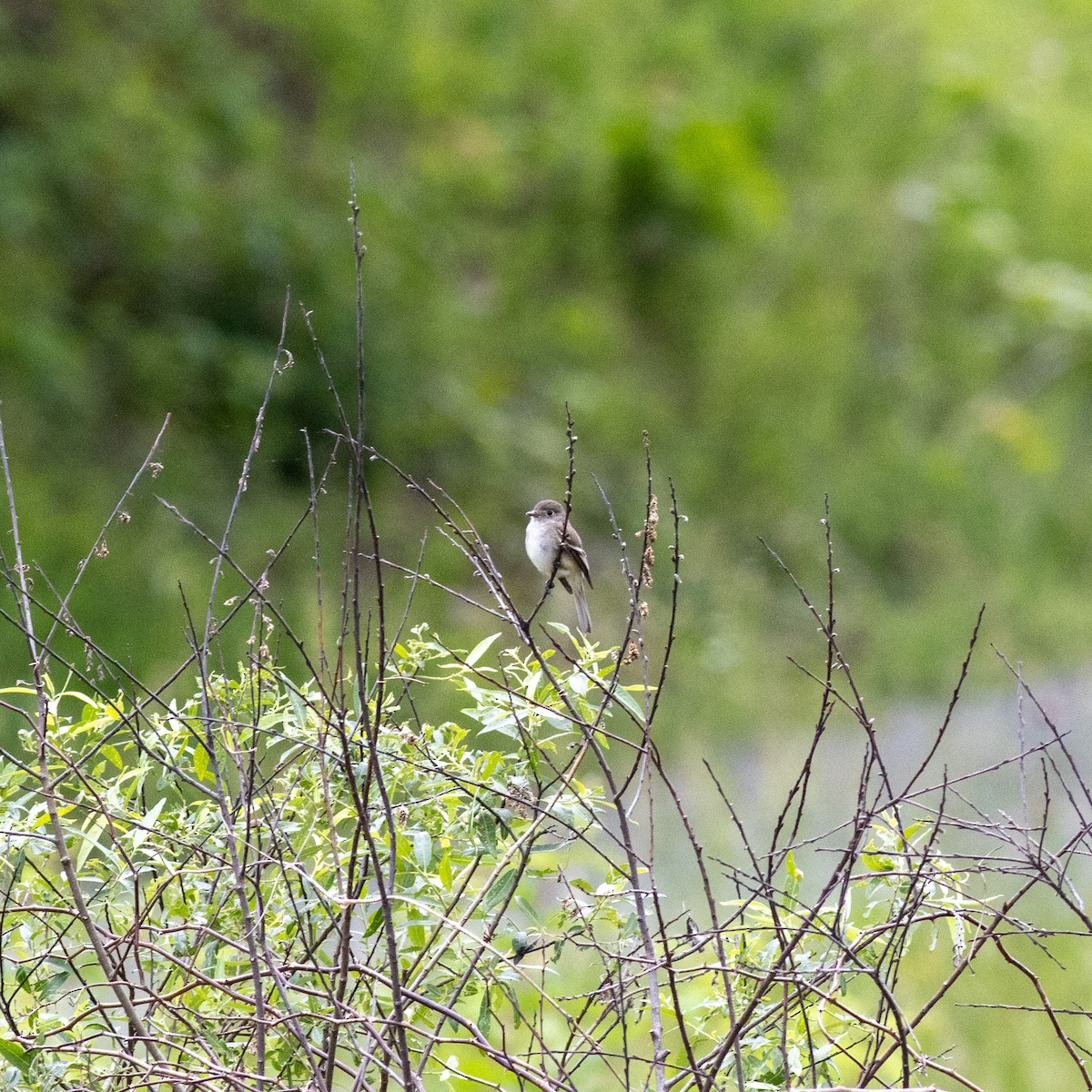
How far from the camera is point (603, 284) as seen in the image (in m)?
9.95

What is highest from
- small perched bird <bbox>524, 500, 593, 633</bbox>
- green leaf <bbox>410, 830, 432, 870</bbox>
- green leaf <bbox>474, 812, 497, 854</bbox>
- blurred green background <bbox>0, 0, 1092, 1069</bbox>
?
blurred green background <bbox>0, 0, 1092, 1069</bbox>

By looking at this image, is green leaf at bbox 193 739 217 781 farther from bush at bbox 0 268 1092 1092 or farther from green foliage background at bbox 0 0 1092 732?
green foliage background at bbox 0 0 1092 732

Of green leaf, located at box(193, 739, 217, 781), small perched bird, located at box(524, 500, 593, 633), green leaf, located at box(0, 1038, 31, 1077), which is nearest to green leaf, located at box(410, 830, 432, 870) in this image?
green leaf, located at box(193, 739, 217, 781)

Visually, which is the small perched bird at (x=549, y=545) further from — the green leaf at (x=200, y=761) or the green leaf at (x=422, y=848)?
the green leaf at (x=422, y=848)

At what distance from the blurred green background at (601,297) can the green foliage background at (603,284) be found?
26 mm

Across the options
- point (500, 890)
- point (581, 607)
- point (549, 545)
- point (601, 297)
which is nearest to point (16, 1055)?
point (500, 890)

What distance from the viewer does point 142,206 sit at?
734 cm

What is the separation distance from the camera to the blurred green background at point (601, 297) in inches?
285

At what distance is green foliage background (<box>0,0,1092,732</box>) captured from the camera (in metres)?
7.28

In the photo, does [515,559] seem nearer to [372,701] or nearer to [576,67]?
[576,67]

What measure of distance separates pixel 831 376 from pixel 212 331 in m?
4.64

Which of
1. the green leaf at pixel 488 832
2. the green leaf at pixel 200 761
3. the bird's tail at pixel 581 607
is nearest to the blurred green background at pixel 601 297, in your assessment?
the bird's tail at pixel 581 607

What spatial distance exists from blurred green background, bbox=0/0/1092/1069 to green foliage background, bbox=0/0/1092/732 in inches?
1.0

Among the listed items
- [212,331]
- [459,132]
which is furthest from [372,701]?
[459,132]
